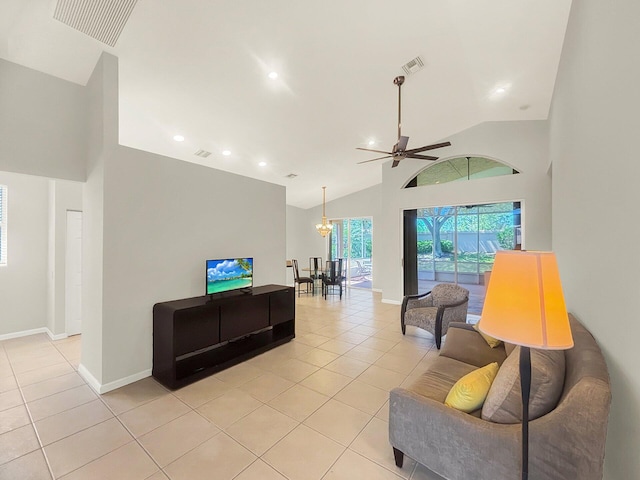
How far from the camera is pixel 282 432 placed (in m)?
2.17

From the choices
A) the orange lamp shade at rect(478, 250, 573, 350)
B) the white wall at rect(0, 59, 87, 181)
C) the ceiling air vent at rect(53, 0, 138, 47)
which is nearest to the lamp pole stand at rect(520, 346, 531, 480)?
the orange lamp shade at rect(478, 250, 573, 350)

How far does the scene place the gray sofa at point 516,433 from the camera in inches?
43.6

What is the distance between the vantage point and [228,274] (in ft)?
11.8

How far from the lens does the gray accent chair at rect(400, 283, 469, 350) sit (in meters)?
3.90

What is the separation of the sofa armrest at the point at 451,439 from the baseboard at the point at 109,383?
2.73 m

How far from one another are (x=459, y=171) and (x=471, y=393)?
207 inches

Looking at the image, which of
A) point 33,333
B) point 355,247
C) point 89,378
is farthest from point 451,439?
point 355,247

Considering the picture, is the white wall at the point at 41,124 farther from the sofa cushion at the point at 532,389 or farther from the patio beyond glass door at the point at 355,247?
the patio beyond glass door at the point at 355,247

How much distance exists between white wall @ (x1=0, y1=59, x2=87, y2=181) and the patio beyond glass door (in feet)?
23.9

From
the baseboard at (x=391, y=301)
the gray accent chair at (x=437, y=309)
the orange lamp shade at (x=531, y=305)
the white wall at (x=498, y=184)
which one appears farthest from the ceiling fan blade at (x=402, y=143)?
the baseboard at (x=391, y=301)

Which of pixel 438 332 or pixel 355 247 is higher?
pixel 355 247

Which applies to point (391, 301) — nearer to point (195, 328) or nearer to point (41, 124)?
point (195, 328)

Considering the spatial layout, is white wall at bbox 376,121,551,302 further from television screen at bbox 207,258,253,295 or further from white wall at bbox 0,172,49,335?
white wall at bbox 0,172,49,335

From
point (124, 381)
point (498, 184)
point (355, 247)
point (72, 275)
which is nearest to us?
point (124, 381)
